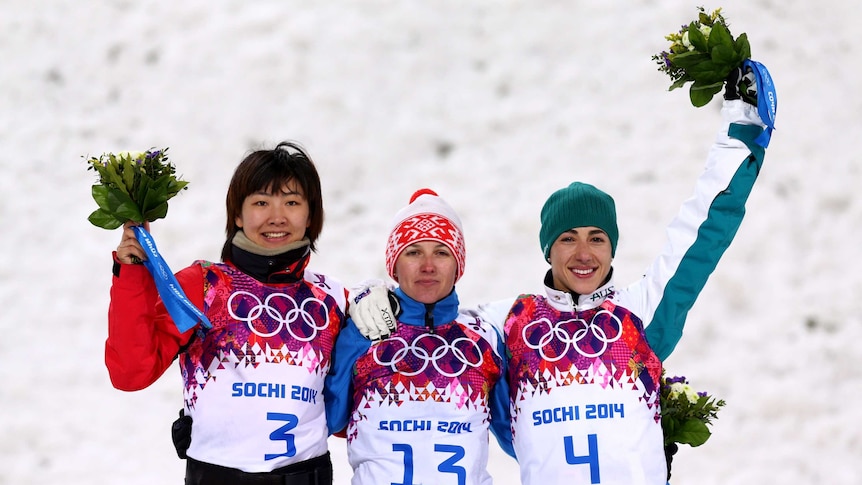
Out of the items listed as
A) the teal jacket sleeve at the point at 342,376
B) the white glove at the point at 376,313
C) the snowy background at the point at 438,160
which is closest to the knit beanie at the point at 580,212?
the white glove at the point at 376,313

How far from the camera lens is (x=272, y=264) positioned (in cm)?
287

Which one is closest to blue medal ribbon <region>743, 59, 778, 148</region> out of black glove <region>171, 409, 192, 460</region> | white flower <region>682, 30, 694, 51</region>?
white flower <region>682, 30, 694, 51</region>

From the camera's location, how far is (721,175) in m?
2.91

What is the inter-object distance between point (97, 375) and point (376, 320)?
2.57 m

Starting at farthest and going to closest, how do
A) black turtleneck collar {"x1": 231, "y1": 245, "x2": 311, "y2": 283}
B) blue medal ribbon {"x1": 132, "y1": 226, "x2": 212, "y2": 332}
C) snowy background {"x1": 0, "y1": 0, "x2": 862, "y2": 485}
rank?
1. snowy background {"x1": 0, "y1": 0, "x2": 862, "y2": 485}
2. black turtleneck collar {"x1": 231, "y1": 245, "x2": 311, "y2": 283}
3. blue medal ribbon {"x1": 132, "y1": 226, "x2": 212, "y2": 332}

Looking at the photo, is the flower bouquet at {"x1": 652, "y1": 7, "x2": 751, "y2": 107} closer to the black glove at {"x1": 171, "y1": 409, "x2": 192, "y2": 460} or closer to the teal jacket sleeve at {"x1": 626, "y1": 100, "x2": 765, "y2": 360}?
the teal jacket sleeve at {"x1": 626, "y1": 100, "x2": 765, "y2": 360}

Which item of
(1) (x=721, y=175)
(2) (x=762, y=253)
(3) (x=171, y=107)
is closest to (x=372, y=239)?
(3) (x=171, y=107)

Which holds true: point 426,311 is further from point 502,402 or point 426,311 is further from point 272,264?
point 272,264

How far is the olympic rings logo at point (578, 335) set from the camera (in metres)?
2.88

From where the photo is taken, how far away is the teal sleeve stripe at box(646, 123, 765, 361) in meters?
2.90

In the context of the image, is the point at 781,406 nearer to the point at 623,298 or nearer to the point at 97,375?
the point at 623,298

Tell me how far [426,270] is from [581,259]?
51 centimetres

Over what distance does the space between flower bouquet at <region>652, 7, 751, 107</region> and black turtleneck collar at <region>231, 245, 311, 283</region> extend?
134cm

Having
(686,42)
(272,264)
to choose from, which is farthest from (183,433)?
(686,42)
